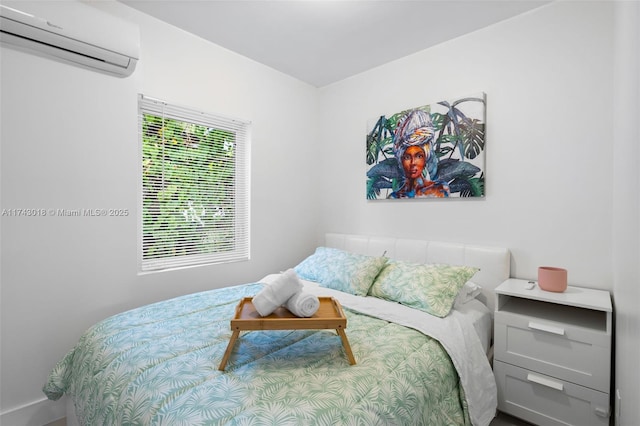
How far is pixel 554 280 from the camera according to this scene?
73.0 inches

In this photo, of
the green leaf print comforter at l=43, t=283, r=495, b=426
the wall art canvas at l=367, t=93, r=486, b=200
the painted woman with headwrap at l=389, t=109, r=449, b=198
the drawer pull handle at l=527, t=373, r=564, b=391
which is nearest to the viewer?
the green leaf print comforter at l=43, t=283, r=495, b=426

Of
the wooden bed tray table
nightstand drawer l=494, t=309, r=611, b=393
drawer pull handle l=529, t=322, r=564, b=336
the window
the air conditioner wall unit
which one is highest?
the air conditioner wall unit

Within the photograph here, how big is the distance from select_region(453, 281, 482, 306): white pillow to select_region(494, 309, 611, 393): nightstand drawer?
0.73 ft

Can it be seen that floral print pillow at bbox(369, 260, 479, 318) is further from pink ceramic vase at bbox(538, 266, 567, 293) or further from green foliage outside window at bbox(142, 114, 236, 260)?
green foliage outside window at bbox(142, 114, 236, 260)

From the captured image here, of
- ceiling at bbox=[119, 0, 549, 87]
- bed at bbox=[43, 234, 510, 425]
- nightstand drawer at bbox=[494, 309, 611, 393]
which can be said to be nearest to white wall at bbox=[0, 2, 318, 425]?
ceiling at bbox=[119, 0, 549, 87]

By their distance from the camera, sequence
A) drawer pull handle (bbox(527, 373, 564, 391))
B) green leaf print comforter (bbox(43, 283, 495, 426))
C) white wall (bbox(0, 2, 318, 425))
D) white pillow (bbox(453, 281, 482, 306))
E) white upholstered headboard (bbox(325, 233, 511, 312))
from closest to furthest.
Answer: green leaf print comforter (bbox(43, 283, 495, 426)) < drawer pull handle (bbox(527, 373, 564, 391)) < white wall (bbox(0, 2, 318, 425)) < white pillow (bbox(453, 281, 482, 306)) < white upholstered headboard (bbox(325, 233, 511, 312))

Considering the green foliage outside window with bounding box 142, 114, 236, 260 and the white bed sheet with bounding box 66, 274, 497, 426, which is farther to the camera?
the green foliage outside window with bounding box 142, 114, 236, 260

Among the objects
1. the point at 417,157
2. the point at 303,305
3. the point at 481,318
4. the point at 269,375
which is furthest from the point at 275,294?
the point at 417,157

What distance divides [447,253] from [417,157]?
83 cm

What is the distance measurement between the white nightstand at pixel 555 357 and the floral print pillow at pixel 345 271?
0.82m

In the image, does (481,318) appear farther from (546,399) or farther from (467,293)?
(546,399)

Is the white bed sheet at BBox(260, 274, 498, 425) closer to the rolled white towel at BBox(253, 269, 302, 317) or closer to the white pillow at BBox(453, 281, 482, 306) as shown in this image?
the white pillow at BBox(453, 281, 482, 306)

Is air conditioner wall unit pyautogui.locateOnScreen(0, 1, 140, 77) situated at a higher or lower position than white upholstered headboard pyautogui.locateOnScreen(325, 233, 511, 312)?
higher

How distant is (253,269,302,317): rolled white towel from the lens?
135cm
